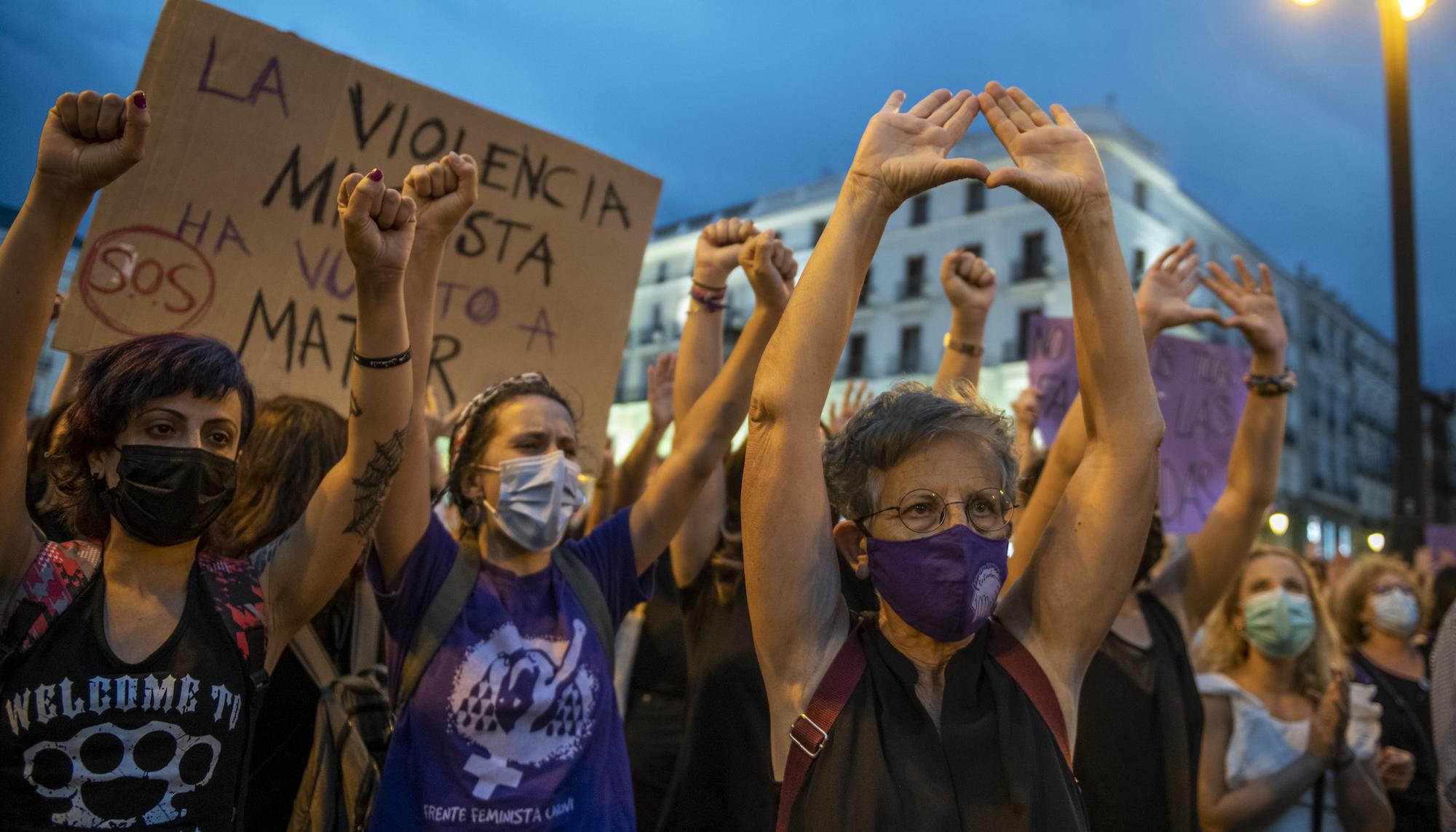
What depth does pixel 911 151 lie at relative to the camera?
6.65 feet

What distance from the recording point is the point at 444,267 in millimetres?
4082

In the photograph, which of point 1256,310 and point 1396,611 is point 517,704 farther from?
point 1396,611

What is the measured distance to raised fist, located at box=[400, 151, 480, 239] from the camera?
242 centimetres

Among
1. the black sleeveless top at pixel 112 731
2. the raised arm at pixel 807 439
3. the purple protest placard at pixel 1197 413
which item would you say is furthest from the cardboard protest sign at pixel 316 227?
the purple protest placard at pixel 1197 413

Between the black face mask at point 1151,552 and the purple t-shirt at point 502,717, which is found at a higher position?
the black face mask at point 1151,552

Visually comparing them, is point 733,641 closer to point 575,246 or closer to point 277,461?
point 277,461

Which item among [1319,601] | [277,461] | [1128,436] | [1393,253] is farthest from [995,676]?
[1393,253]

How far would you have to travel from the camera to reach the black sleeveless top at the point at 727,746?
283 centimetres

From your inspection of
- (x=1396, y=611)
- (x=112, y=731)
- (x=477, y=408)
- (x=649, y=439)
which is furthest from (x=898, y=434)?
(x=1396, y=611)

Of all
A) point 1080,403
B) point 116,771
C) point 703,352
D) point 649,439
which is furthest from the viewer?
point 649,439

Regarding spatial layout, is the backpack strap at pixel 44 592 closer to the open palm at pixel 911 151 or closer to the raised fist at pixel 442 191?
the raised fist at pixel 442 191

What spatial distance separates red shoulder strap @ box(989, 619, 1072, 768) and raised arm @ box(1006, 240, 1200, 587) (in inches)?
28.8

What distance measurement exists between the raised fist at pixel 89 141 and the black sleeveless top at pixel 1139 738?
275 cm

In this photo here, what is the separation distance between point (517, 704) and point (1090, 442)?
1419 millimetres
